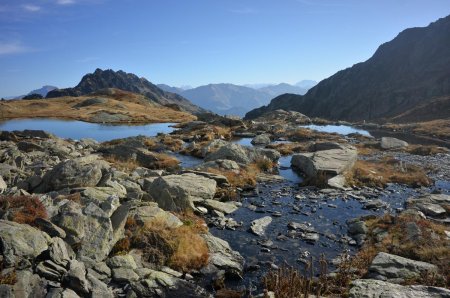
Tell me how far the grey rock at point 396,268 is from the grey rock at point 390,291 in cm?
155

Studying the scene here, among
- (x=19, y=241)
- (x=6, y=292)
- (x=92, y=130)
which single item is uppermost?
(x=92, y=130)

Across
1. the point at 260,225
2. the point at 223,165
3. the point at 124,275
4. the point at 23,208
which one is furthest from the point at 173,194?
the point at 223,165

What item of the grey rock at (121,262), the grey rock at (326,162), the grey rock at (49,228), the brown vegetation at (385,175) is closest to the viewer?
the grey rock at (49,228)

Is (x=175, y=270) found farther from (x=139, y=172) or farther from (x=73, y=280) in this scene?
(x=139, y=172)

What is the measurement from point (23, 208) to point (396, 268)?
724 inches

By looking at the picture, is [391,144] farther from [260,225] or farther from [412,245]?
[260,225]

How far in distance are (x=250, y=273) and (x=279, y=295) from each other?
13.5ft

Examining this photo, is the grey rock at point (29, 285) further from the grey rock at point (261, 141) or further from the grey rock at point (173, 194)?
the grey rock at point (261, 141)

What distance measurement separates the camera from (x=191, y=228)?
72.7ft

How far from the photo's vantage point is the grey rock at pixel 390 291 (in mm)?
14570

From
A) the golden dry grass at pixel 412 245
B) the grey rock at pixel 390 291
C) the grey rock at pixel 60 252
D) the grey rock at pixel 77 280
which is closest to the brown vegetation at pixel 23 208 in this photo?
the grey rock at pixel 60 252

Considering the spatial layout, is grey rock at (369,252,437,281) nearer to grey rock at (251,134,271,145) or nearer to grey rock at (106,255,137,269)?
grey rock at (106,255,137,269)

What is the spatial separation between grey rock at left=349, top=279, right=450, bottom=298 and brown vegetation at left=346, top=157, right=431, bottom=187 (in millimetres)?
21205

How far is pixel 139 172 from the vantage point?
116 feet
